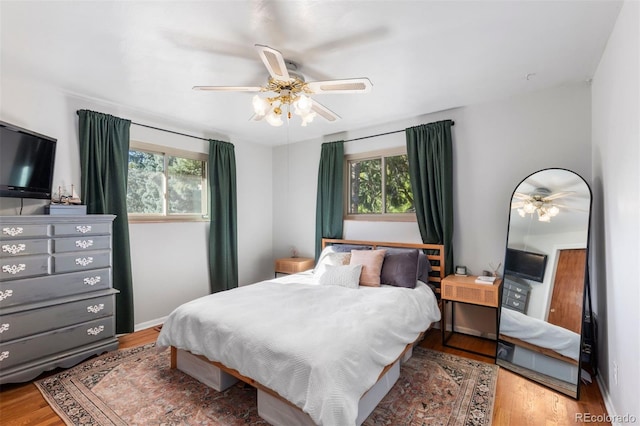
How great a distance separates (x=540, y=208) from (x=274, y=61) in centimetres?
256

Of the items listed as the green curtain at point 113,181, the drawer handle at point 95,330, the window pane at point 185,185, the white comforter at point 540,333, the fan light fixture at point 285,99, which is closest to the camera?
the fan light fixture at point 285,99

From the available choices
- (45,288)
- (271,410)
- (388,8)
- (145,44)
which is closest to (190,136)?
(145,44)

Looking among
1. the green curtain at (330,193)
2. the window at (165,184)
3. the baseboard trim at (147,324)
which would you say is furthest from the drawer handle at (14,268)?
the green curtain at (330,193)

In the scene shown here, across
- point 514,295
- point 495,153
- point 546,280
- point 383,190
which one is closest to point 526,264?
point 546,280

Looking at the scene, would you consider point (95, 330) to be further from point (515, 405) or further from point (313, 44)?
point (515, 405)

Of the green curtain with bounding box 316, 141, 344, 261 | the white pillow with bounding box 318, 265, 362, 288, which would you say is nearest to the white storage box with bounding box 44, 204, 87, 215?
the white pillow with bounding box 318, 265, 362, 288

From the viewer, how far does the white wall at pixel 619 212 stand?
1.59m

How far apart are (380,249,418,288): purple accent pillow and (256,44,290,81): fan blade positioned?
212cm

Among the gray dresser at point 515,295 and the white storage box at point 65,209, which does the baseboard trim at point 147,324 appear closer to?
the white storage box at point 65,209

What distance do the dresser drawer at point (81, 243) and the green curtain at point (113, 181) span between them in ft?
1.23

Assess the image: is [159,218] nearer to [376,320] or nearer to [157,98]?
[157,98]

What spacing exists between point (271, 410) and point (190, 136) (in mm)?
3508

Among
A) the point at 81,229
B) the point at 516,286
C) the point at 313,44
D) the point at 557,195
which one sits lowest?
the point at 516,286

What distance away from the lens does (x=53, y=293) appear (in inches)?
102
